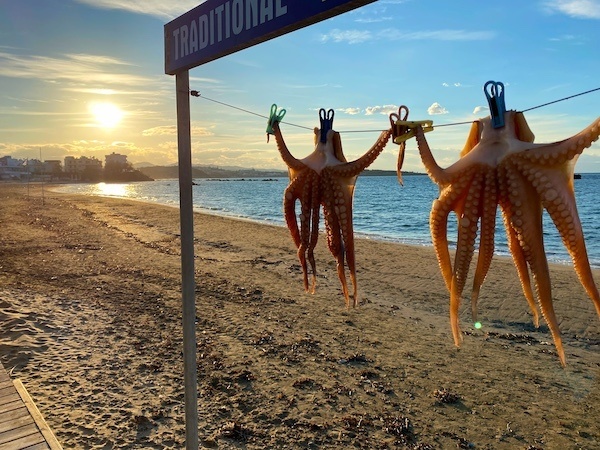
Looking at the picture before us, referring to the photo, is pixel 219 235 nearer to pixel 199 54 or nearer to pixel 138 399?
pixel 138 399

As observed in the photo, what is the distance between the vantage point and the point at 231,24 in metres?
2.79

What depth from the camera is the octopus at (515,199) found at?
6.39ft

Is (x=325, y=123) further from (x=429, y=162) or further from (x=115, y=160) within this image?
(x=115, y=160)

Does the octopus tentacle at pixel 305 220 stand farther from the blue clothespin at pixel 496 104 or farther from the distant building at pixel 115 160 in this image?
the distant building at pixel 115 160

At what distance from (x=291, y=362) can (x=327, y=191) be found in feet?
18.6

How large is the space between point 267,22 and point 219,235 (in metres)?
22.7

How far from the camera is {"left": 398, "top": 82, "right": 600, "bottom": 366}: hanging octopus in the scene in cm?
195

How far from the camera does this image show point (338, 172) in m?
2.73

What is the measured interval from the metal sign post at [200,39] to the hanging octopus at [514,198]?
2.91ft

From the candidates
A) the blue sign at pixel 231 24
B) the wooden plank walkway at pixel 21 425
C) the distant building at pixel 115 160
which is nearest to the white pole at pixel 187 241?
the blue sign at pixel 231 24

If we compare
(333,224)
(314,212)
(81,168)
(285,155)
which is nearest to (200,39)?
(285,155)

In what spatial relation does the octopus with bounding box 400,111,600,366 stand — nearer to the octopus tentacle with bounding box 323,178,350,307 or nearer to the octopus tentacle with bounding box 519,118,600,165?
the octopus tentacle with bounding box 519,118,600,165

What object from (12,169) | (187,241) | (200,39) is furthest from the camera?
(12,169)

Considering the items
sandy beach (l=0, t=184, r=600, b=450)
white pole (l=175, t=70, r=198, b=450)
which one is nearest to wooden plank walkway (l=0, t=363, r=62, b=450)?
sandy beach (l=0, t=184, r=600, b=450)
